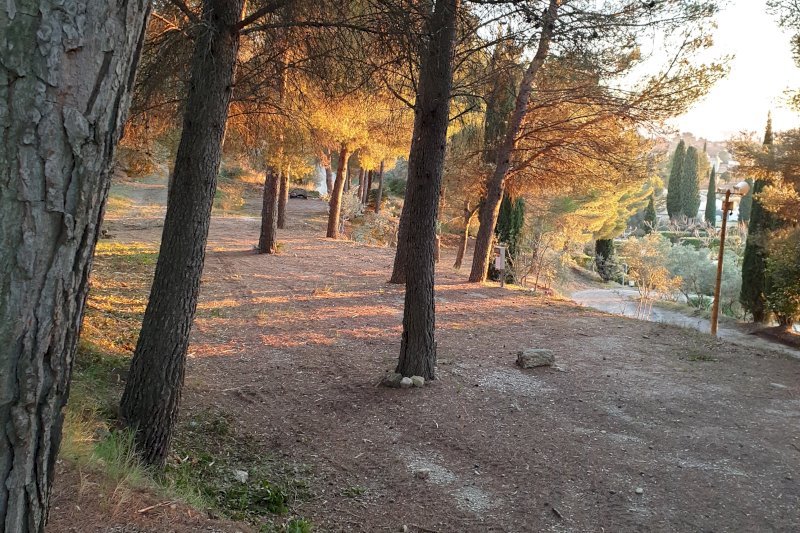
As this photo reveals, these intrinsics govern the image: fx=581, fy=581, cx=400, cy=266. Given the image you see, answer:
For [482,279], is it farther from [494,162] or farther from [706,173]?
[706,173]

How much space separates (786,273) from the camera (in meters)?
12.7

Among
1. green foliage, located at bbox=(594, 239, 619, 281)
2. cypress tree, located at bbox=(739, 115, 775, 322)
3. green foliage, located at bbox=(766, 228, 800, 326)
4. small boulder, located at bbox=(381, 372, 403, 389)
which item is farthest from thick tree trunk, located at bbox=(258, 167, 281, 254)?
green foliage, located at bbox=(594, 239, 619, 281)

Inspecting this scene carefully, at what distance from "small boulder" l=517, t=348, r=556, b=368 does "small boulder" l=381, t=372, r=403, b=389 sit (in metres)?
1.84

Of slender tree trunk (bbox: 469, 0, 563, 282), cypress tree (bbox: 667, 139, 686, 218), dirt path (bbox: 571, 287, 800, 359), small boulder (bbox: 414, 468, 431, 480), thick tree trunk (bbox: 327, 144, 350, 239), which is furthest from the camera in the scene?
cypress tree (bbox: 667, 139, 686, 218)

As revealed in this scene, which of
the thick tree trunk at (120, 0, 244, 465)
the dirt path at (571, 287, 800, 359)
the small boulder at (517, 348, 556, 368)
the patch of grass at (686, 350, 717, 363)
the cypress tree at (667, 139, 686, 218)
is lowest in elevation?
the dirt path at (571, 287, 800, 359)

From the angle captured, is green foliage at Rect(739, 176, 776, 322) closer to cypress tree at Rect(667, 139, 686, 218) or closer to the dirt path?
the dirt path

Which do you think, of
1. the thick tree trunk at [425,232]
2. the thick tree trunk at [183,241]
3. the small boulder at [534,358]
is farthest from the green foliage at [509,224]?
the thick tree trunk at [183,241]

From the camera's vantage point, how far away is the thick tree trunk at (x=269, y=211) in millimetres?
13281

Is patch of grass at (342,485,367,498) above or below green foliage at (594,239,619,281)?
below

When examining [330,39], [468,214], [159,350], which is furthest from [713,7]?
[468,214]

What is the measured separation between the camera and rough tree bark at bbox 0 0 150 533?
1.27 metres

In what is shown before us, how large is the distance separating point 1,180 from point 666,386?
22.7ft

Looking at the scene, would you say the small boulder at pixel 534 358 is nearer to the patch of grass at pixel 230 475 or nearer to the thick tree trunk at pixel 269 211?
the patch of grass at pixel 230 475

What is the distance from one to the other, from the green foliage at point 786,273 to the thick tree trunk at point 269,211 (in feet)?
35.2
